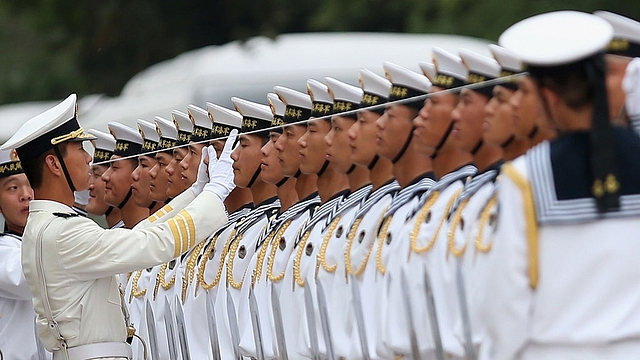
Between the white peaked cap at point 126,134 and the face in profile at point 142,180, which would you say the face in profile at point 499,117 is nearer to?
the face in profile at point 142,180

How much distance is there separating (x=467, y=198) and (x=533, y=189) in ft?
3.04

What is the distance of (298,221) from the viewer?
5.30m

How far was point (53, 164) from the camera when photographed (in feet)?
16.6

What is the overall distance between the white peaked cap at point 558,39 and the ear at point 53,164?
2.20 metres

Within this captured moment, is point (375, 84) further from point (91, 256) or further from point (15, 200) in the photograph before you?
point (15, 200)


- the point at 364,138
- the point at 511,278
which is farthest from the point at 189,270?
the point at 511,278

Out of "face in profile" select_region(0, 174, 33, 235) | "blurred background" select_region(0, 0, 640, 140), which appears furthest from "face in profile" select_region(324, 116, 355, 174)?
"blurred background" select_region(0, 0, 640, 140)

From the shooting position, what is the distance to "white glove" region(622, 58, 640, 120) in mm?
3779

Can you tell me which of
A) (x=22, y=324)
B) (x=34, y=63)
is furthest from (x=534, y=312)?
(x=34, y=63)

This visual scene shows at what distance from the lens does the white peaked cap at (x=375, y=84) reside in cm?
485

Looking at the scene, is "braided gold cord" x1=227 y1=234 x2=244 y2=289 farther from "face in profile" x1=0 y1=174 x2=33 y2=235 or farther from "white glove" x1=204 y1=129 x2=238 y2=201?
"face in profile" x1=0 y1=174 x2=33 y2=235

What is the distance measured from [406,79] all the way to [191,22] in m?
11.7

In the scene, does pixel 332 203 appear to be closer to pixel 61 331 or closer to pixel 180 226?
pixel 180 226

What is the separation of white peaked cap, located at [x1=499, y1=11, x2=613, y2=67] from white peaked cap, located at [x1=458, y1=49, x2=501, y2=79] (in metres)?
1.04
